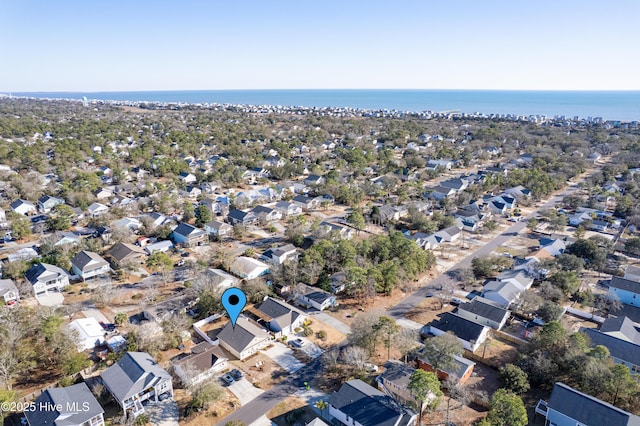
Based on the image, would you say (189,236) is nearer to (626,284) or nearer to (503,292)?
(503,292)

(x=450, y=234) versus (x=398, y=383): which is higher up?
(x=450, y=234)

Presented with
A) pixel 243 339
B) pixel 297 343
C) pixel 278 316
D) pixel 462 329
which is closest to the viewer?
pixel 243 339

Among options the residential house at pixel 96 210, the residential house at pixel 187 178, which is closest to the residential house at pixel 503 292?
the residential house at pixel 96 210

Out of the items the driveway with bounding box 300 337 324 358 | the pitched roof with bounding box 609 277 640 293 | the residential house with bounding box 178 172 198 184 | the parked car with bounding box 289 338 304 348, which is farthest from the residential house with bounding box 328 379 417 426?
the residential house with bounding box 178 172 198 184

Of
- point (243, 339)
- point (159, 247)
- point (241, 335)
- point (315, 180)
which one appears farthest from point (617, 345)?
point (315, 180)

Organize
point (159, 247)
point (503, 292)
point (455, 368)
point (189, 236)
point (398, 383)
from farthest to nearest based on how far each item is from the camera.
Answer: point (189, 236)
point (159, 247)
point (503, 292)
point (455, 368)
point (398, 383)

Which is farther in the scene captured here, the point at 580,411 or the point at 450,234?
the point at 450,234
